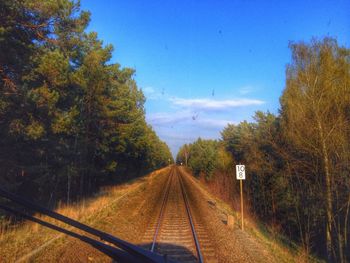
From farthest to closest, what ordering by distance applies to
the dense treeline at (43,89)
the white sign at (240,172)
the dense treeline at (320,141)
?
the dense treeline at (320,141) < the white sign at (240,172) < the dense treeline at (43,89)

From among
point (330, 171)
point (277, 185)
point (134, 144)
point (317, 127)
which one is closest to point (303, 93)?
point (317, 127)

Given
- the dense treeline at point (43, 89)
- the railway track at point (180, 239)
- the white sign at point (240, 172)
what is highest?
the dense treeline at point (43, 89)

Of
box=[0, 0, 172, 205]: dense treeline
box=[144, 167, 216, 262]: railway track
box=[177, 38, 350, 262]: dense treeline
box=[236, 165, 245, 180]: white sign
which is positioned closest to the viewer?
box=[144, 167, 216, 262]: railway track

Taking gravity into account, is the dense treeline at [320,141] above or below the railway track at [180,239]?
above

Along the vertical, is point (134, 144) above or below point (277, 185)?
above

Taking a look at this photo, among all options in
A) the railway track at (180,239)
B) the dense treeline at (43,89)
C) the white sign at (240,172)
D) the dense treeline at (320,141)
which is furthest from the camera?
the dense treeline at (320,141)

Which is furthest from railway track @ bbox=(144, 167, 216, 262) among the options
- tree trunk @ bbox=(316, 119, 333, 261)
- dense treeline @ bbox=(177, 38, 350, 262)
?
tree trunk @ bbox=(316, 119, 333, 261)

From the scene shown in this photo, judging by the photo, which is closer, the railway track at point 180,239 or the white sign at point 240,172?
the railway track at point 180,239

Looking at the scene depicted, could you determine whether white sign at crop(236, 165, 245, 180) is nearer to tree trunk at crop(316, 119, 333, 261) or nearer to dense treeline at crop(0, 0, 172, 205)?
tree trunk at crop(316, 119, 333, 261)

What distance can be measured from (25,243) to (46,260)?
1689 millimetres

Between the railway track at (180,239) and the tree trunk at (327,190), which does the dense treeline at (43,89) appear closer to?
the railway track at (180,239)

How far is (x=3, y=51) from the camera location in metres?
10.7

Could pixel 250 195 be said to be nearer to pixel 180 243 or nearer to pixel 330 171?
pixel 330 171

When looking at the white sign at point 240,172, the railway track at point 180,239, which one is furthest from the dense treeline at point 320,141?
the railway track at point 180,239
